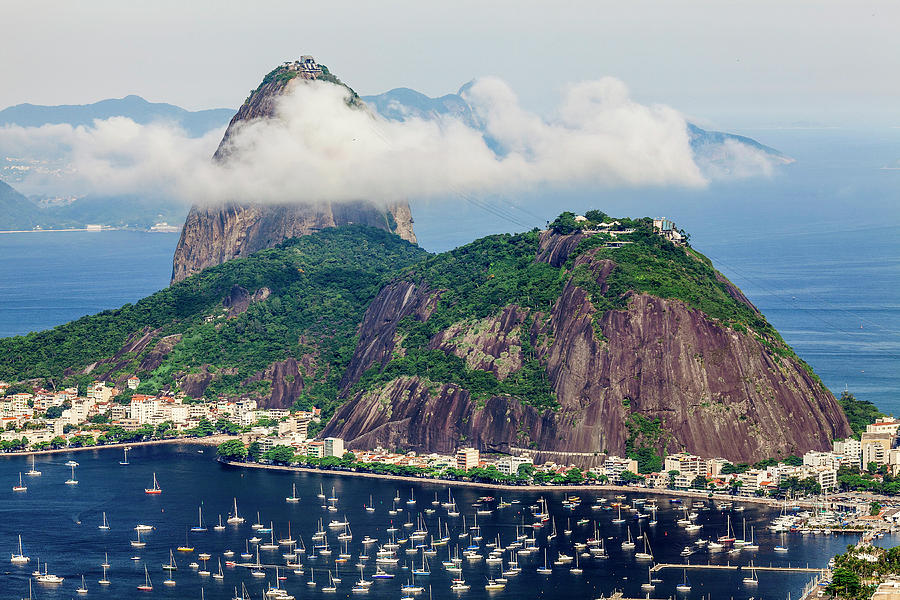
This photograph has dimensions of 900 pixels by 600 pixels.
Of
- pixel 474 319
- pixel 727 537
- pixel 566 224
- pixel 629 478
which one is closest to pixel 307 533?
pixel 629 478

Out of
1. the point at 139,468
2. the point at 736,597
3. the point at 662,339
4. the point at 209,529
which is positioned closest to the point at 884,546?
the point at 736,597

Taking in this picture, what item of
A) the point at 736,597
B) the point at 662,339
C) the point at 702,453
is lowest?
the point at 736,597

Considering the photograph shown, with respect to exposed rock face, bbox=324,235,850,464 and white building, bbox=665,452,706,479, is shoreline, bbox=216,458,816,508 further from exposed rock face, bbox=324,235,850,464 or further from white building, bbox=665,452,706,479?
exposed rock face, bbox=324,235,850,464

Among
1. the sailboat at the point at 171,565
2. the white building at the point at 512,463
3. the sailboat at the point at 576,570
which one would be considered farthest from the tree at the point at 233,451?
the sailboat at the point at 576,570

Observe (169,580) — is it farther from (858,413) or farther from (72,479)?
(858,413)

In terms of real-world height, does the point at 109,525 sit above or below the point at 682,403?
below

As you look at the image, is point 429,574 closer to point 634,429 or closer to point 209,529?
point 209,529
